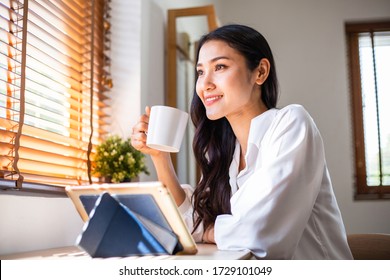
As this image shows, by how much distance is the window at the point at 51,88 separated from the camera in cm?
85

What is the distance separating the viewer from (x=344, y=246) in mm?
813

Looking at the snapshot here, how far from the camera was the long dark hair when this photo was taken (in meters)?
0.94

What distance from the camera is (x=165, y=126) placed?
793mm

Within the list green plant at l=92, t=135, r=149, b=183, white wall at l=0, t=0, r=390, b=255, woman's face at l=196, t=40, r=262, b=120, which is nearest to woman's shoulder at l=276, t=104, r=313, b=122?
woman's face at l=196, t=40, r=262, b=120

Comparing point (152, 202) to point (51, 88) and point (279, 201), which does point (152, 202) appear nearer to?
point (279, 201)

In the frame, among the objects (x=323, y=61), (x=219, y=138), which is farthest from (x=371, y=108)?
(x=219, y=138)

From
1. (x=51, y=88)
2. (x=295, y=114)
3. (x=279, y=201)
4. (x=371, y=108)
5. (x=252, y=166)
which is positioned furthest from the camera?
(x=371, y=108)

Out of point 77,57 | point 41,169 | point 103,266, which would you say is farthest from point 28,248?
point 77,57

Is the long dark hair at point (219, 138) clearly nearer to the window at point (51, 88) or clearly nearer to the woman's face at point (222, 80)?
the woman's face at point (222, 80)

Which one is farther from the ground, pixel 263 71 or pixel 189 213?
pixel 263 71

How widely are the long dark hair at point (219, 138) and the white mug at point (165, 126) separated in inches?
7.9

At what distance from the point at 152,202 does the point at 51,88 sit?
0.58m

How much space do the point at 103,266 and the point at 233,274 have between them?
15cm

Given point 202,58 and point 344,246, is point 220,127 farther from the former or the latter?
point 344,246
